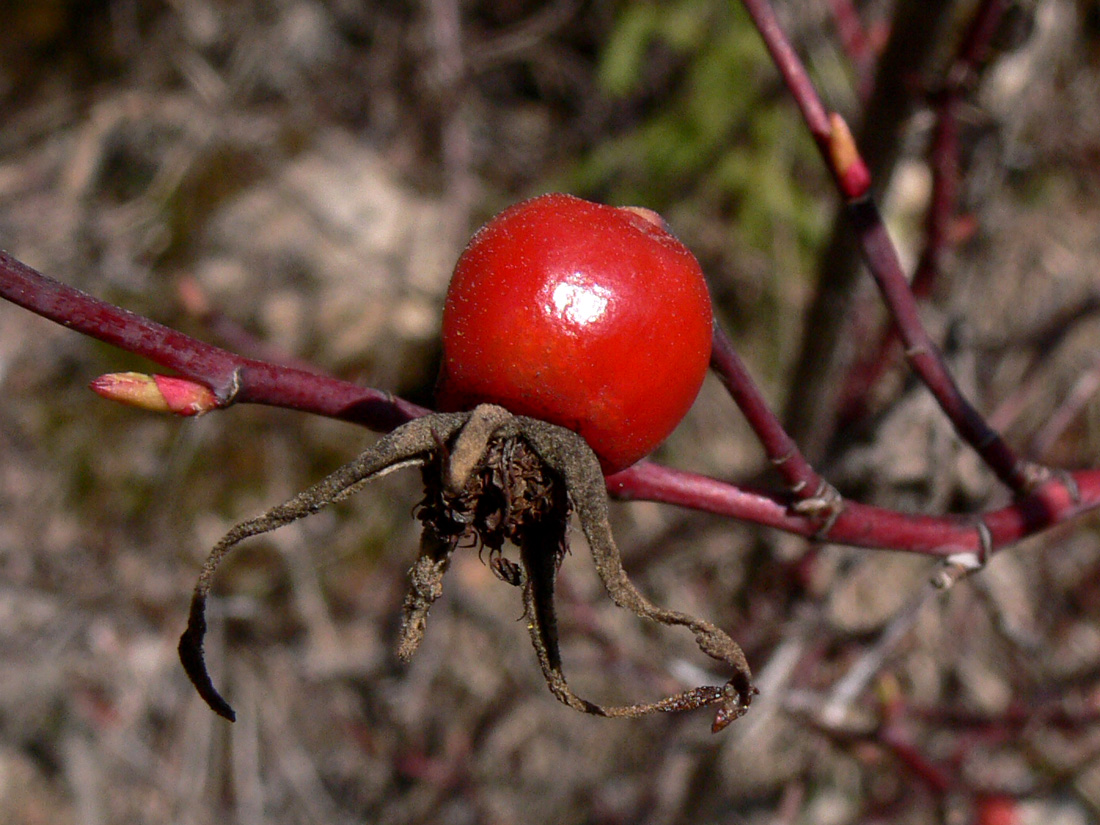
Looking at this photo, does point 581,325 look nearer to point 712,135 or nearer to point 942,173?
point 942,173

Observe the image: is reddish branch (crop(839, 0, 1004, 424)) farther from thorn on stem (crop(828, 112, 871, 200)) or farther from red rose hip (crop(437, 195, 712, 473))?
red rose hip (crop(437, 195, 712, 473))

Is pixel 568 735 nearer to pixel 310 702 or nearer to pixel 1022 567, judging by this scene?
pixel 310 702

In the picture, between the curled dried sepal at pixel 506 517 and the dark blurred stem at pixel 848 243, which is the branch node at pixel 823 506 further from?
the dark blurred stem at pixel 848 243

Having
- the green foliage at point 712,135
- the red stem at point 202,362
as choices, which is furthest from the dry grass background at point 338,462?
the red stem at point 202,362

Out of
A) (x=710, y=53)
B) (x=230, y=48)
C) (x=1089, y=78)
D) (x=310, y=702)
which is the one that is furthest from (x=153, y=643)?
(x=1089, y=78)

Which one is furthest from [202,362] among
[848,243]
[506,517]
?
[848,243]

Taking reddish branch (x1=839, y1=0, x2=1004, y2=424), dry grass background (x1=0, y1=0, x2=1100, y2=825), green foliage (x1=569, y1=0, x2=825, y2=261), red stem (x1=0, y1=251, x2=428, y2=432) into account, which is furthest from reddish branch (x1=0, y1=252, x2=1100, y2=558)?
green foliage (x1=569, y1=0, x2=825, y2=261)
